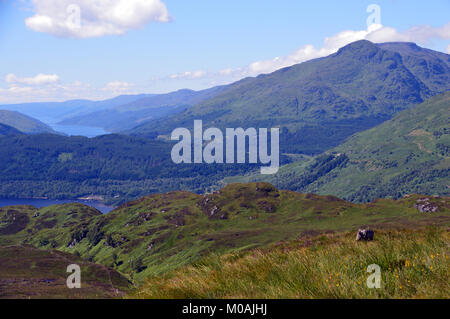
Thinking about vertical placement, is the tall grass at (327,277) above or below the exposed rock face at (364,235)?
above

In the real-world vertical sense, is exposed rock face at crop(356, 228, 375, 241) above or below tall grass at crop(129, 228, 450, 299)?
below

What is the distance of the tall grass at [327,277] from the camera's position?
6.53 metres

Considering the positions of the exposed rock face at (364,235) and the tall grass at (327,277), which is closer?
the tall grass at (327,277)

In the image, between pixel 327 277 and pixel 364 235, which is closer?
pixel 327 277

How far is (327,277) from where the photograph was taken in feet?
23.4

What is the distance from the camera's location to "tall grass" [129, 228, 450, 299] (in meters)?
6.53

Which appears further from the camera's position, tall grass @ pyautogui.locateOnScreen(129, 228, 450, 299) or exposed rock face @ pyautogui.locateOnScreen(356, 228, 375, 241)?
exposed rock face @ pyautogui.locateOnScreen(356, 228, 375, 241)

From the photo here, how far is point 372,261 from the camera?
831 cm

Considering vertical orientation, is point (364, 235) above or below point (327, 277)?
below
